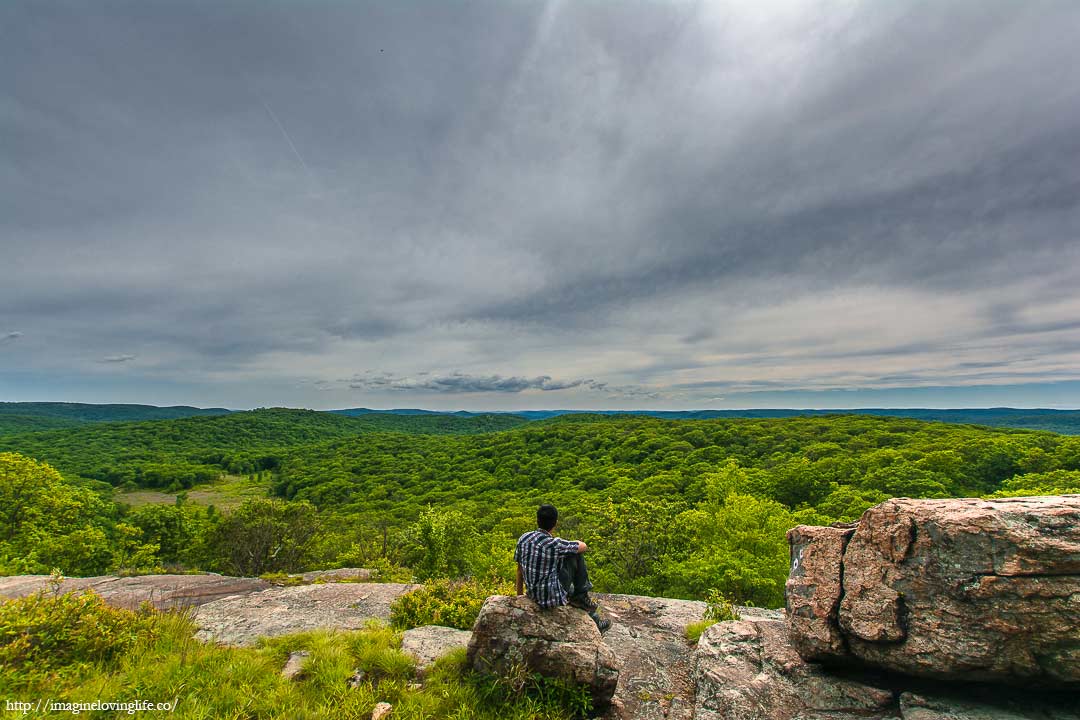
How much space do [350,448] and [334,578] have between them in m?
187

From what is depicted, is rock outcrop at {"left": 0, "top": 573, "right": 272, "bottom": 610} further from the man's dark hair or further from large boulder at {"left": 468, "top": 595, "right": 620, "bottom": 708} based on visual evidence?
the man's dark hair

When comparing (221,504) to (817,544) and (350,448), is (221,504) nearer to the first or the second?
(350,448)

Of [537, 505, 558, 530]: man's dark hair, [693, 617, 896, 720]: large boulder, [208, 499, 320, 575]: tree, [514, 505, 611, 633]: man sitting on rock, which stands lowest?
[208, 499, 320, 575]: tree

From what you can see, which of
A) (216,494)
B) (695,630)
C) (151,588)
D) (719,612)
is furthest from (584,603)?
(216,494)

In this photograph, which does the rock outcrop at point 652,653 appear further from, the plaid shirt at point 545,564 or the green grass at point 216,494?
the green grass at point 216,494

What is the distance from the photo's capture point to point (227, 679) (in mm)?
5844

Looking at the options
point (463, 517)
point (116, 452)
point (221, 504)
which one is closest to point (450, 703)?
point (463, 517)

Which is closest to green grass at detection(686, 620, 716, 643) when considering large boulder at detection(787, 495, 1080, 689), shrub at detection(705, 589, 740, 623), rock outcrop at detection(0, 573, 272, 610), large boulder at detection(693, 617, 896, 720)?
shrub at detection(705, 589, 740, 623)

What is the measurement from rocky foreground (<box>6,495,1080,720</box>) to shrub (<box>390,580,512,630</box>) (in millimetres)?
637

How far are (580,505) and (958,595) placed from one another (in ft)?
195

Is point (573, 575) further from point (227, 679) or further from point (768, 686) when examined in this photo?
point (227, 679)

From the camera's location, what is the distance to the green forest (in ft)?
98.8

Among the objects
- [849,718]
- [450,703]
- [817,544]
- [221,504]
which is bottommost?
[221,504]

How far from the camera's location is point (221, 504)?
10894cm
